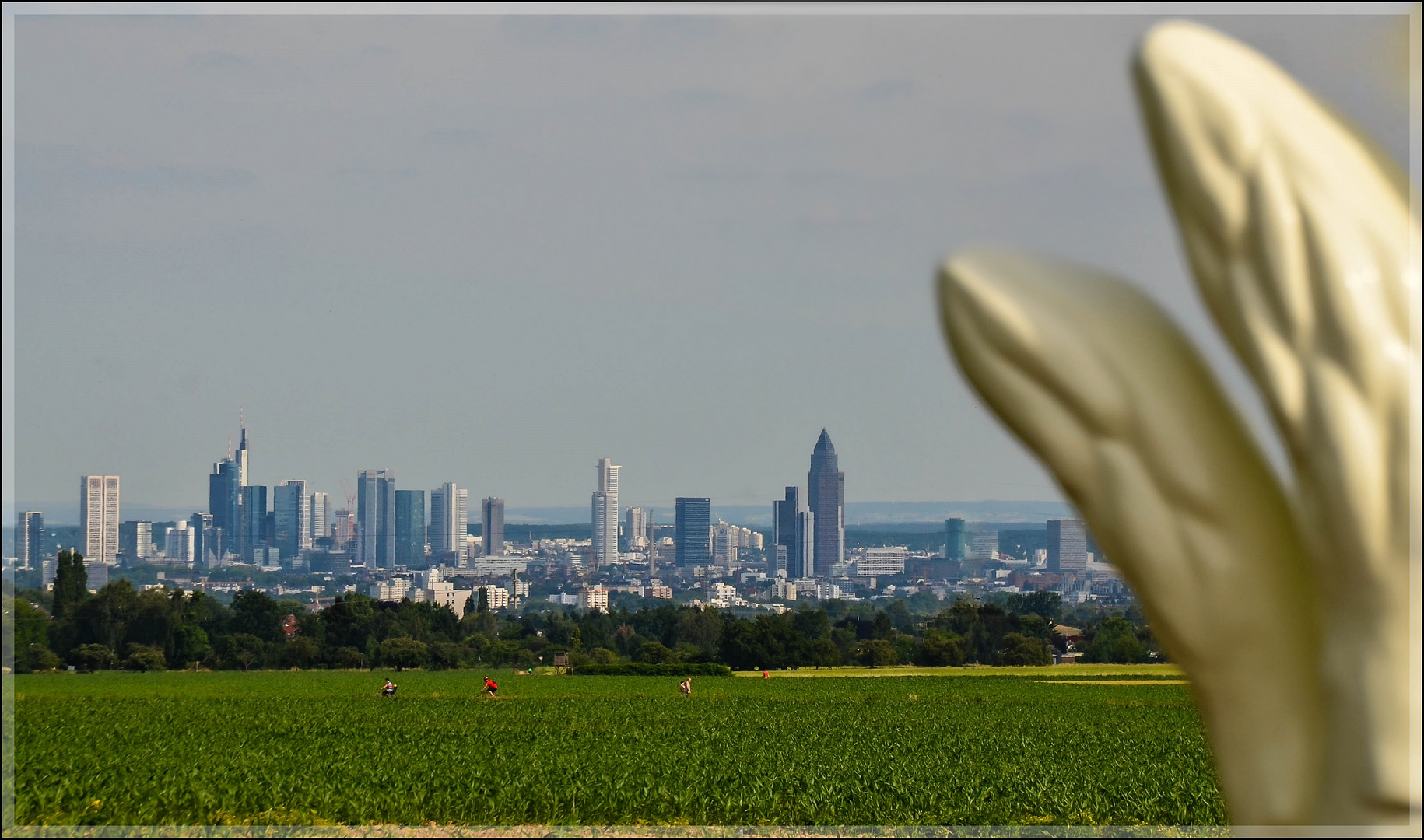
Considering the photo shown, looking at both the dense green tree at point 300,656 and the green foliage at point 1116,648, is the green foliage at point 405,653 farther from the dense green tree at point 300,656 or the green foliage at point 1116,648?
the green foliage at point 1116,648

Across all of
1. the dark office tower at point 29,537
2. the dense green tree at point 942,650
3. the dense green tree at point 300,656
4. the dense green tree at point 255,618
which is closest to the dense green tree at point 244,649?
the dense green tree at point 255,618

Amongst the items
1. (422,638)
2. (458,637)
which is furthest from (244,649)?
(458,637)

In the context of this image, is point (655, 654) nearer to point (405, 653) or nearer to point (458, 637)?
point (405, 653)

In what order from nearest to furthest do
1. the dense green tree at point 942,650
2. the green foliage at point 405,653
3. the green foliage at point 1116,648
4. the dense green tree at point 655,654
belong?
the dense green tree at point 655,654, the dense green tree at point 942,650, the green foliage at point 405,653, the green foliage at point 1116,648

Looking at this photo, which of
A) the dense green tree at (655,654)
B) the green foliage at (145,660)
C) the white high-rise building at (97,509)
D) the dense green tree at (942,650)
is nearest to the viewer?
the dense green tree at (655,654)

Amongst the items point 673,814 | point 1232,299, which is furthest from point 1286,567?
point 673,814

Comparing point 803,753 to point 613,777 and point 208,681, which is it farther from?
point 208,681

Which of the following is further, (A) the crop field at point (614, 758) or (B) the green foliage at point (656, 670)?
(B) the green foliage at point (656, 670)
